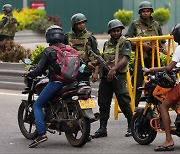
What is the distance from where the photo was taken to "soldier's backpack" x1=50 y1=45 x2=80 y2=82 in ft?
32.4

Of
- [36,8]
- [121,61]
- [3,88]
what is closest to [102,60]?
[121,61]

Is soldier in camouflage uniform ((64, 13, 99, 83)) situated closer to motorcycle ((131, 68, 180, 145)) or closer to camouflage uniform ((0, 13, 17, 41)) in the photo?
motorcycle ((131, 68, 180, 145))

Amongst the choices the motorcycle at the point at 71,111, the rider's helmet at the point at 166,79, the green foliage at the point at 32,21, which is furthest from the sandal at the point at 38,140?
Answer: the green foliage at the point at 32,21

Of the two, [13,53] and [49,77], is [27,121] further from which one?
[13,53]

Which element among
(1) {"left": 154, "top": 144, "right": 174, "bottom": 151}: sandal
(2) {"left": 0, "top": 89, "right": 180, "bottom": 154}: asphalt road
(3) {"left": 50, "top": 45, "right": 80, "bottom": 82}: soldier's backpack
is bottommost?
(2) {"left": 0, "top": 89, "right": 180, "bottom": 154}: asphalt road

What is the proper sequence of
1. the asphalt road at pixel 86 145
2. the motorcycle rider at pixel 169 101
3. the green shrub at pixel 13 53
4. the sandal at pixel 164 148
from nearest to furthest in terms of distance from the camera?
the motorcycle rider at pixel 169 101 → the sandal at pixel 164 148 → the asphalt road at pixel 86 145 → the green shrub at pixel 13 53

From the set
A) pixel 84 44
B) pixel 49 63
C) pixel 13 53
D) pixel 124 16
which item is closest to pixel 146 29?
pixel 84 44

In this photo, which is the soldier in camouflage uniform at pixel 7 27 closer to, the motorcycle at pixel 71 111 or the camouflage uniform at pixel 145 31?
the camouflage uniform at pixel 145 31

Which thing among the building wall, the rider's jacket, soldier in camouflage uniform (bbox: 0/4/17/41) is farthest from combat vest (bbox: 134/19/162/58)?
the building wall

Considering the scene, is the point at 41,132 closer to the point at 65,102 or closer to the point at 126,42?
the point at 65,102

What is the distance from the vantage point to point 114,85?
10.9 m

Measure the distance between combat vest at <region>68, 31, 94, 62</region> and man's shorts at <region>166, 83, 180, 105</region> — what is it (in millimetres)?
2186

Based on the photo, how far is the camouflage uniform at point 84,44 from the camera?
11242mm

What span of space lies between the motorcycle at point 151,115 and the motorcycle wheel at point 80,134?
0.70m
